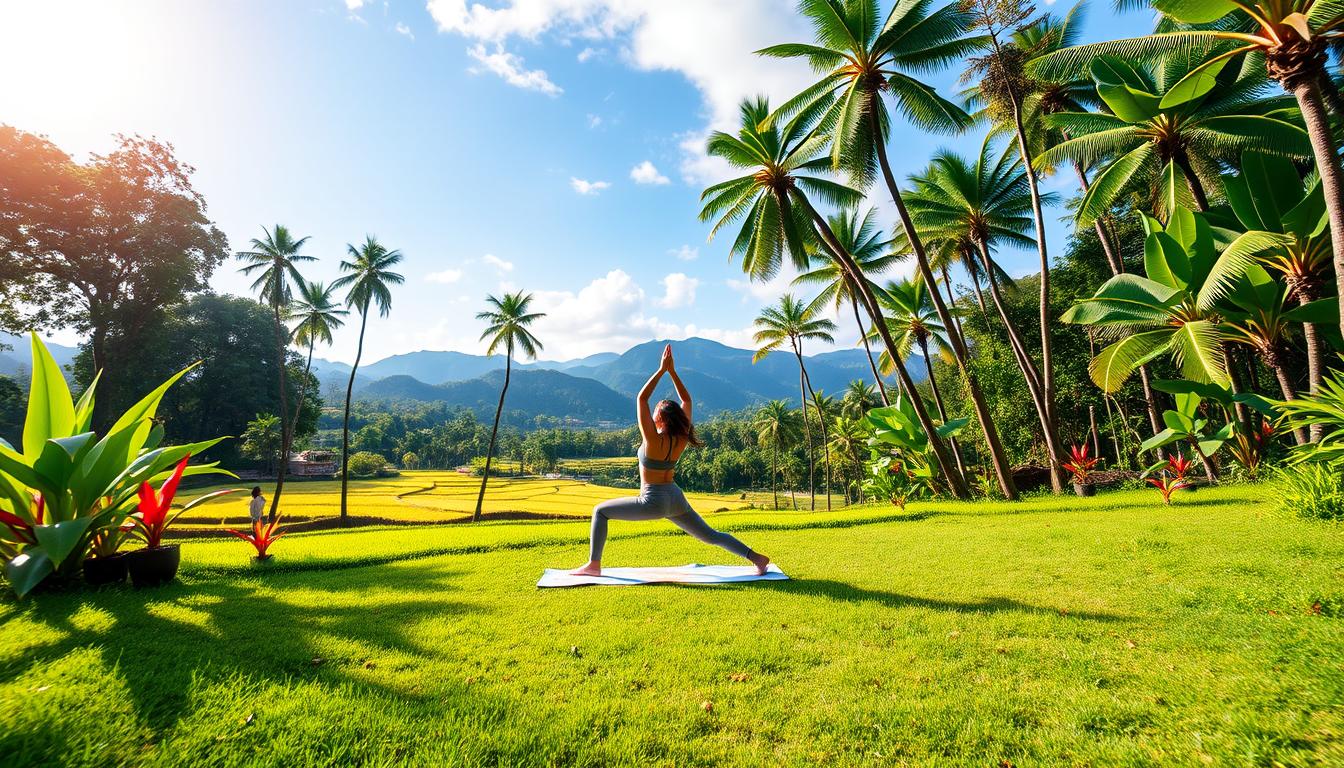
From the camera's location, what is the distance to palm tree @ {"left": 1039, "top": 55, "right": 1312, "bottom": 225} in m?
11.1

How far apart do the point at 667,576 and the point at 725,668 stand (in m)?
2.42

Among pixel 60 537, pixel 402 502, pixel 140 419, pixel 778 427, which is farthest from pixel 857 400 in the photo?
pixel 60 537

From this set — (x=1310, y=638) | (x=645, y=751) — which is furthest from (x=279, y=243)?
(x=1310, y=638)

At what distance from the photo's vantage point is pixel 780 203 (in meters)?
14.8

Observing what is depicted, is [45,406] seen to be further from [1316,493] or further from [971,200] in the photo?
[971,200]

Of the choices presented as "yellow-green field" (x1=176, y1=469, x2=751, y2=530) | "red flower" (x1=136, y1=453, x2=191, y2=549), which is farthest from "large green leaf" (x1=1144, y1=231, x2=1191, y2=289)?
"yellow-green field" (x1=176, y1=469, x2=751, y2=530)

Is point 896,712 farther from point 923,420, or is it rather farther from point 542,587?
point 923,420

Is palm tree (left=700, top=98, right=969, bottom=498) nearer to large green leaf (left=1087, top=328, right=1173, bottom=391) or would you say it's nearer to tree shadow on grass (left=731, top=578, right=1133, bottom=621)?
large green leaf (left=1087, top=328, right=1173, bottom=391)

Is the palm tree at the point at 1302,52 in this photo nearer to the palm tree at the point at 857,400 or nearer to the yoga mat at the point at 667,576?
the yoga mat at the point at 667,576

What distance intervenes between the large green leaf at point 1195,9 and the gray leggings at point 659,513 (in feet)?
33.1

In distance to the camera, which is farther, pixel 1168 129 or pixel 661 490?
pixel 1168 129

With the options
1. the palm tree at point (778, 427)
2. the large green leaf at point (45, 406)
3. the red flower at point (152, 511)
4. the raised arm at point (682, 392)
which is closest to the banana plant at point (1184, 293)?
the raised arm at point (682, 392)

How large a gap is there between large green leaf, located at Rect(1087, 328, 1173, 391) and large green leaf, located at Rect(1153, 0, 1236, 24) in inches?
244

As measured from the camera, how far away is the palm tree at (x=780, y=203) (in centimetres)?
1369
